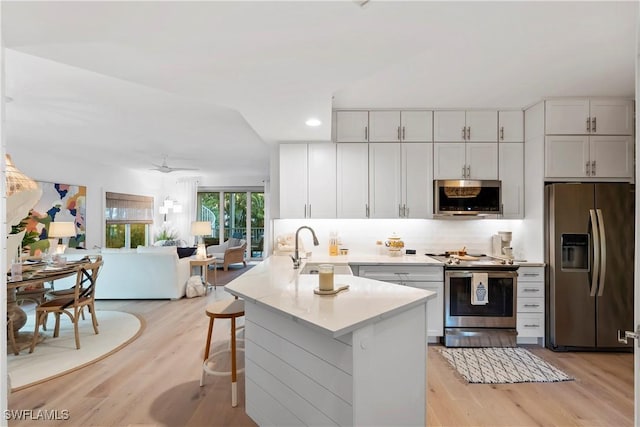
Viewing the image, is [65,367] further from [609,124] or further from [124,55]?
[609,124]

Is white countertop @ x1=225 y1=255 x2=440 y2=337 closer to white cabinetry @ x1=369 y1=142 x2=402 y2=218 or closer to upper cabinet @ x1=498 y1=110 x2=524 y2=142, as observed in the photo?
white cabinetry @ x1=369 y1=142 x2=402 y2=218

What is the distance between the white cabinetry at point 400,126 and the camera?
3.58 meters

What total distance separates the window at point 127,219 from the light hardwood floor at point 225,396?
4.90 meters

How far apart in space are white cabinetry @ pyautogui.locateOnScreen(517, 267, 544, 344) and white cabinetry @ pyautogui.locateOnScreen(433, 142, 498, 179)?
111 centimetres

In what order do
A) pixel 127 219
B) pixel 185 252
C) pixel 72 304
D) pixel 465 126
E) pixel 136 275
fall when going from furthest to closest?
pixel 127 219
pixel 185 252
pixel 136 275
pixel 465 126
pixel 72 304

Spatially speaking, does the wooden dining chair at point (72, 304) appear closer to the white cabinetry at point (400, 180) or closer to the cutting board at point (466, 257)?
the white cabinetry at point (400, 180)

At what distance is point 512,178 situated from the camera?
3508mm

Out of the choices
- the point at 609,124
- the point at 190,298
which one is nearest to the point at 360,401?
the point at 609,124

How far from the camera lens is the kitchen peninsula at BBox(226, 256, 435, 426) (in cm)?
142

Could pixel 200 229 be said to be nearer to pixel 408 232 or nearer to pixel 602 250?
pixel 408 232

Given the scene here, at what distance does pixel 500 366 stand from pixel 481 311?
54cm

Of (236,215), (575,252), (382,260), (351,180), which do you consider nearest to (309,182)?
(351,180)

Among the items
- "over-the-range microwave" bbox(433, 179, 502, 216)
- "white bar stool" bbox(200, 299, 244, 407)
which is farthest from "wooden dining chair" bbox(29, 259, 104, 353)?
"over-the-range microwave" bbox(433, 179, 502, 216)

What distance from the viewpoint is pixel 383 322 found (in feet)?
5.14
